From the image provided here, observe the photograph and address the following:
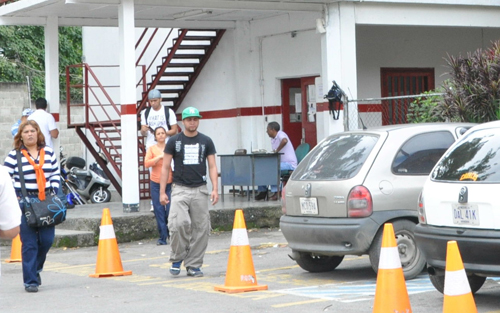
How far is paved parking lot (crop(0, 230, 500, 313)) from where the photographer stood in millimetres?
7973

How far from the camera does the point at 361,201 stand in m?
8.88

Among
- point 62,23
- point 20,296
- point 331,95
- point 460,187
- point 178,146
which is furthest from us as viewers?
point 62,23

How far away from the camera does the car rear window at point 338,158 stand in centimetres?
917

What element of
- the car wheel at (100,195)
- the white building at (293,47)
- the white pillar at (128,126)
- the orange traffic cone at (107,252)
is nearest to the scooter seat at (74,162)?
the car wheel at (100,195)

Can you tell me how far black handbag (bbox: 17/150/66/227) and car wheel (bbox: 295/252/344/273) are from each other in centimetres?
264

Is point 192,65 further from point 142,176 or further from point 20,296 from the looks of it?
point 20,296

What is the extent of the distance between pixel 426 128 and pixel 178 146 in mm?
2742

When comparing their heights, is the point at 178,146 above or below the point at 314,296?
above

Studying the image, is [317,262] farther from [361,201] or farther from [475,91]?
[475,91]

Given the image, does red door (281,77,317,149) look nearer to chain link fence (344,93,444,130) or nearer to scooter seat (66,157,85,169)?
chain link fence (344,93,444,130)

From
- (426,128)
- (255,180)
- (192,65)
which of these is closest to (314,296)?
(426,128)

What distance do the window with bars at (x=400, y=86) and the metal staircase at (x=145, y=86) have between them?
3667 millimetres

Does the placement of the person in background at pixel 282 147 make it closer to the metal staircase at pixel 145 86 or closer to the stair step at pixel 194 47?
the metal staircase at pixel 145 86

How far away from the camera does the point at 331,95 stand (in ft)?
50.1
